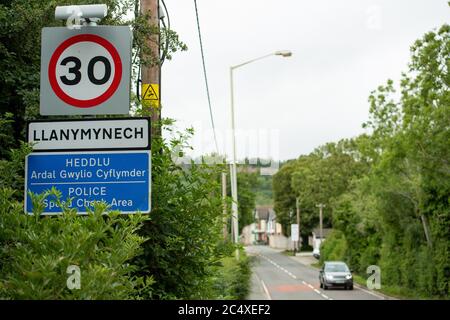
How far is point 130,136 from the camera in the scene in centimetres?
444

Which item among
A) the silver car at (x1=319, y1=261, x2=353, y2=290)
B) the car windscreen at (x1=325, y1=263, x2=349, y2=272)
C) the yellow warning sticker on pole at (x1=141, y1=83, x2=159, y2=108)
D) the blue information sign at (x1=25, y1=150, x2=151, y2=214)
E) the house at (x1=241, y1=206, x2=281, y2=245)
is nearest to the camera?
the blue information sign at (x1=25, y1=150, x2=151, y2=214)

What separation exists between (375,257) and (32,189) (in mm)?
39588

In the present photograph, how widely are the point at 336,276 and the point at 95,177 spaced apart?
32.5m

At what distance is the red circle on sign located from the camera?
453cm

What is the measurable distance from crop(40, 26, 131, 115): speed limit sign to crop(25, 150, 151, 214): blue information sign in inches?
13.4

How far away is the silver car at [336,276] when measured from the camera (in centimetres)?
3534

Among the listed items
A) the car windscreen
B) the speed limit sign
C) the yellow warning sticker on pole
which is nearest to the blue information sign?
the speed limit sign

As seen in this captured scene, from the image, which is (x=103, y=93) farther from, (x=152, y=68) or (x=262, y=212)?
(x=262, y=212)

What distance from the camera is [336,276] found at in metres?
35.5
